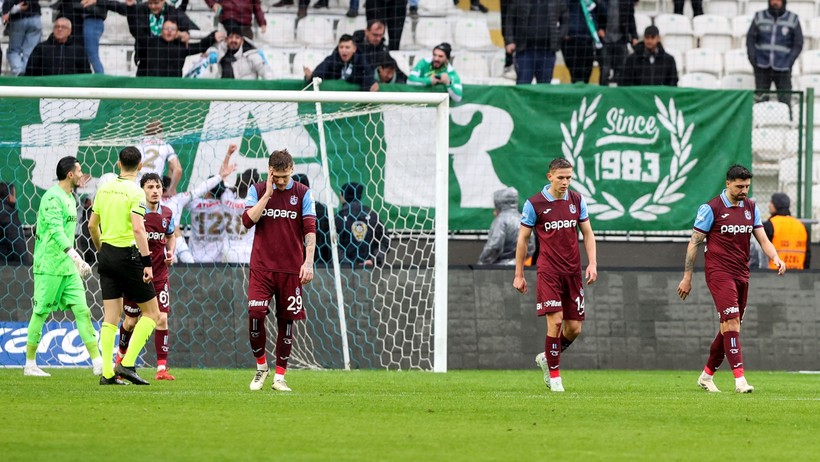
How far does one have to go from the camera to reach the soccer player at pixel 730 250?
39.4 ft

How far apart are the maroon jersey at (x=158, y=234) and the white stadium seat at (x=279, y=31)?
764 cm

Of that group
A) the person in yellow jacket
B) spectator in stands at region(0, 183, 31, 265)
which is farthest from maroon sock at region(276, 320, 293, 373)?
the person in yellow jacket

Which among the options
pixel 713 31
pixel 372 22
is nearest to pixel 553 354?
pixel 372 22

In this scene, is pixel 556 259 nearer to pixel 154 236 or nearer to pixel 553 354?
pixel 553 354

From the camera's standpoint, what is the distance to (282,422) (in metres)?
8.34

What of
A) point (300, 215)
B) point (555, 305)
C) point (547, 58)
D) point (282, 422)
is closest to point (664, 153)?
point (547, 58)

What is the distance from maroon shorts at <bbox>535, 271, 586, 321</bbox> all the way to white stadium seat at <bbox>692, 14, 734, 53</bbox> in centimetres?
1135

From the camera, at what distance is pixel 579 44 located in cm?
1934

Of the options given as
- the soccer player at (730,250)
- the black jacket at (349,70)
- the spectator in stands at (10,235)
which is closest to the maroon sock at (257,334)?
the soccer player at (730,250)

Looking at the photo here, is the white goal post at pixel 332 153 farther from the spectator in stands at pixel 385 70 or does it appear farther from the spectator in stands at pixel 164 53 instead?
the spectator in stands at pixel 385 70

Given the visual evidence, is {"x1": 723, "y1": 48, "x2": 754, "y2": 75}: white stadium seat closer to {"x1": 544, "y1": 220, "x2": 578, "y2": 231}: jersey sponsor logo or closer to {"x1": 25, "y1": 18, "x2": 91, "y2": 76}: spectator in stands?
{"x1": 544, "y1": 220, "x2": 578, "y2": 231}: jersey sponsor logo

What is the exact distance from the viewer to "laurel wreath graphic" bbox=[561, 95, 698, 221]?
682 inches

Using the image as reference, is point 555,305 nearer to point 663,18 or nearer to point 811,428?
point 811,428

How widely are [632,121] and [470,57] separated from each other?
3.83 meters
